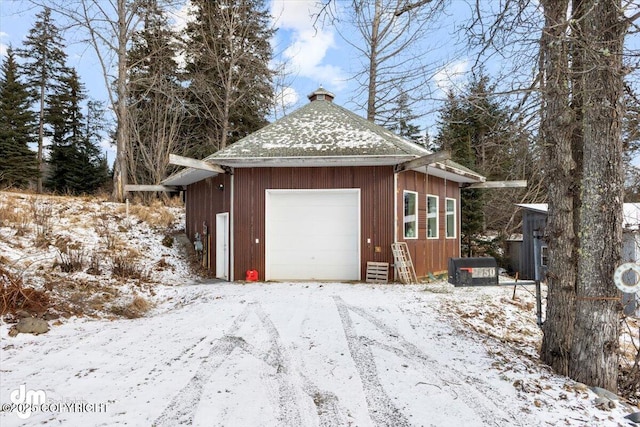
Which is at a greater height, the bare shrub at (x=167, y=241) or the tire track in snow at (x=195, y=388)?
the bare shrub at (x=167, y=241)

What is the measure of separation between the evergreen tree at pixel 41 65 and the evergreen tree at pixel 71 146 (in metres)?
0.47

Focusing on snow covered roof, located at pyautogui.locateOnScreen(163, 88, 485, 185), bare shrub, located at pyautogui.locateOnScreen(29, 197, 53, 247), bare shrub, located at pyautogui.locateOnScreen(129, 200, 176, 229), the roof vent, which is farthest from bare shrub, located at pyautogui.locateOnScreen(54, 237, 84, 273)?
the roof vent

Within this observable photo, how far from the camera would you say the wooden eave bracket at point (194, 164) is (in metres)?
7.55

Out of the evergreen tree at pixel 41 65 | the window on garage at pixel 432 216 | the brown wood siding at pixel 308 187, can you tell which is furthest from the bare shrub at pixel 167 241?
the evergreen tree at pixel 41 65

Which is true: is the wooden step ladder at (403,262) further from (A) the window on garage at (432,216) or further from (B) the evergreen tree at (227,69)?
(B) the evergreen tree at (227,69)

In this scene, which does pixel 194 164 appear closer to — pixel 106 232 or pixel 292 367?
pixel 106 232

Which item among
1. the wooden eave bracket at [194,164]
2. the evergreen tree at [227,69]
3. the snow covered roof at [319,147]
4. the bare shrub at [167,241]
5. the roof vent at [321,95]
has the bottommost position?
the bare shrub at [167,241]

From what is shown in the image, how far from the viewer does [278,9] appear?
722 inches

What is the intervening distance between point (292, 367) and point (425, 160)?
5.49m

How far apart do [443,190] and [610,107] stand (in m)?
7.72

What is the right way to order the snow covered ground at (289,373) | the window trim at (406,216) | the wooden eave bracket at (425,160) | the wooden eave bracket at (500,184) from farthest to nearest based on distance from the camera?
the wooden eave bracket at (500,184), the window trim at (406,216), the wooden eave bracket at (425,160), the snow covered ground at (289,373)

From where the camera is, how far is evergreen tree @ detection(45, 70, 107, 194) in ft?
75.6

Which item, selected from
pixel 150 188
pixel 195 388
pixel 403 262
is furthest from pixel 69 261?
pixel 403 262

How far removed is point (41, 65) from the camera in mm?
24078
